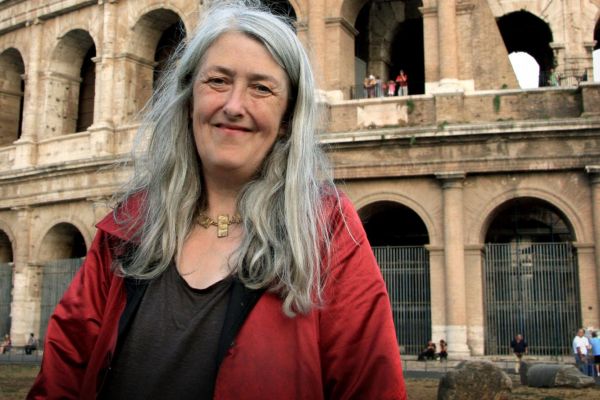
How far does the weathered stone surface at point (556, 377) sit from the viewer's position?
31.8 feet

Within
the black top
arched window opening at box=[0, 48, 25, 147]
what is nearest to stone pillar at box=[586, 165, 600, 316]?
the black top

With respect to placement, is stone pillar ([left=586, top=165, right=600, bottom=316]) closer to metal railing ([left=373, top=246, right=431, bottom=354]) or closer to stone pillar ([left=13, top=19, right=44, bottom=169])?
metal railing ([left=373, top=246, right=431, bottom=354])

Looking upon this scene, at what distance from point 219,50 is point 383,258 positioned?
1289 centimetres

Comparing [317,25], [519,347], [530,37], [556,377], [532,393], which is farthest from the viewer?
[530,37]

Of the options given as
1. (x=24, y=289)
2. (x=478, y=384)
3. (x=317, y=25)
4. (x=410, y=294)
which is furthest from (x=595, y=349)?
(x=24, y=289)

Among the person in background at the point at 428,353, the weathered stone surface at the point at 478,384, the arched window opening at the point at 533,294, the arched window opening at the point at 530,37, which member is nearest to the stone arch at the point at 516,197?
the arched window opening at the point at 533,294

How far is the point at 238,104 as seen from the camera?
162 cm

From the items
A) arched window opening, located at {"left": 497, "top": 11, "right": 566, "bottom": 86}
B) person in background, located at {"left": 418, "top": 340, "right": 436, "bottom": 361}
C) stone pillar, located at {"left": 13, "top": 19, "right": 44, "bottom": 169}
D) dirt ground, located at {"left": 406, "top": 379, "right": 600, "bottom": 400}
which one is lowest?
dirt ground, located at {"left": 406, "top": 379, "right": 600, "bottom": 400}

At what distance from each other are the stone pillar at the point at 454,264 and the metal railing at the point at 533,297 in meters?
0.68

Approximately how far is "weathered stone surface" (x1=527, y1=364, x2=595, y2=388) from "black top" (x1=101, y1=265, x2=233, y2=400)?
9213 mm

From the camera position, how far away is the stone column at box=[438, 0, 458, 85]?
1385cm

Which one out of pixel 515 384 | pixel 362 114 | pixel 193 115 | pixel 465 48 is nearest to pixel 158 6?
pixel 362 114

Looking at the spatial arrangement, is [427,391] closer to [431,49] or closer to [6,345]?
[431,49]

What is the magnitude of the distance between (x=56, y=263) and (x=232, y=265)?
16803 mm
